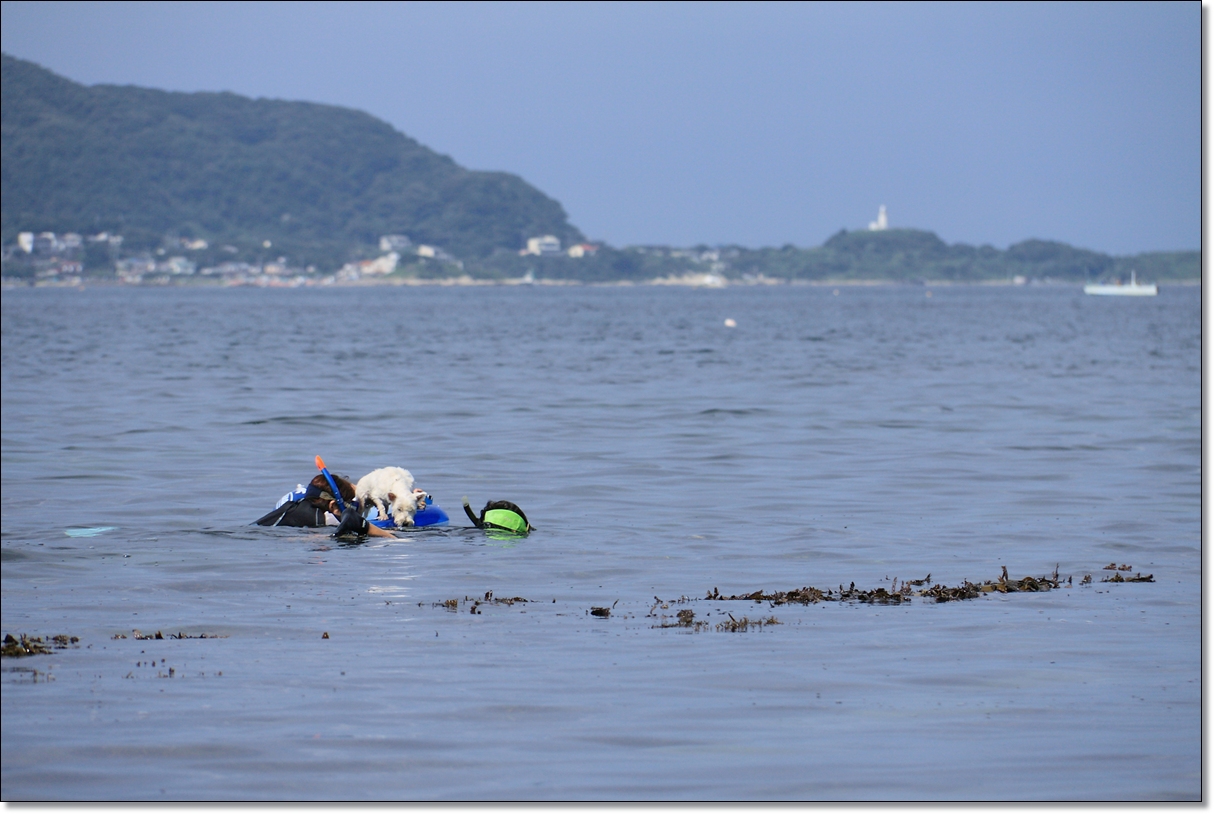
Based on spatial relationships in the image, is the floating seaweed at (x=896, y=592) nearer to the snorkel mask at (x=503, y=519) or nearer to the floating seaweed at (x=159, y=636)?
the snorkel mask at (x=503, y=519)

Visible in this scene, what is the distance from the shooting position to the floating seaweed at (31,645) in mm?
9078

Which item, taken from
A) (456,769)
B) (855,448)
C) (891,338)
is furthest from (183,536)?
(891,338)

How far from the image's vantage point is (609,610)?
11.7 m

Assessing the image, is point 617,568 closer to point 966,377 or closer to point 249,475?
point 249,475

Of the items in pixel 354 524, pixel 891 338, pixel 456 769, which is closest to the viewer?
pixel 456 769

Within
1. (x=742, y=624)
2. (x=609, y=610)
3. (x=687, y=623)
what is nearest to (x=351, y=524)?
(x=609, y=610)

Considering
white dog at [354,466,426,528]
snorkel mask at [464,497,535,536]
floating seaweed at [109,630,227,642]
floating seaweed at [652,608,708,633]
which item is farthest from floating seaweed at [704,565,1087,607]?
floating seaweed at [109,630,227,642]

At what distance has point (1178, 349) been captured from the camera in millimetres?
59562

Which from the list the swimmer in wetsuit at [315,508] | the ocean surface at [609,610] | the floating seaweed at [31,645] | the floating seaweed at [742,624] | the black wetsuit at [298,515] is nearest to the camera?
the ocean surface at [609,610]

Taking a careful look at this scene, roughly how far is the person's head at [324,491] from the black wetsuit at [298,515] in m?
0.09

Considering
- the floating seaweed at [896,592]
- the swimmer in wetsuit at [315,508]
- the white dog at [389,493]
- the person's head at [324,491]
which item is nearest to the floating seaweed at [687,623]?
the floating seaweed at [896,592]

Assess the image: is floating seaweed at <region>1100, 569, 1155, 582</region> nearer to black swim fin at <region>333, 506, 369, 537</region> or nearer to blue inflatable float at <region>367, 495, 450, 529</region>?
blue inflatable float at <region>367, 495, 450, 529</region>

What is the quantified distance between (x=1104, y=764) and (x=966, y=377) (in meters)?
37.2

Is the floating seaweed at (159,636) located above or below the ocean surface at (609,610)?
above
